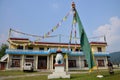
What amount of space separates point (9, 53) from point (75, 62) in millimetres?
16736

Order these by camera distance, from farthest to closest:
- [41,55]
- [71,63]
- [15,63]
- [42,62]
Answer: [71,63] → [42,62] → [41,55] → [15,63]

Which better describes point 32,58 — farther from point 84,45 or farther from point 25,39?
point 84,45

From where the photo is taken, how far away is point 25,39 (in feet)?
126

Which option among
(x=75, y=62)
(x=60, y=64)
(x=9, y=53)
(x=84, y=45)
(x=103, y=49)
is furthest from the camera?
(x=103, y=49)

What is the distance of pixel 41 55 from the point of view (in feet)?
125

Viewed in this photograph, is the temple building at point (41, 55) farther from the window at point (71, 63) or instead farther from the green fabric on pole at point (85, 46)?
the green fabric on pole at point (85, 46)

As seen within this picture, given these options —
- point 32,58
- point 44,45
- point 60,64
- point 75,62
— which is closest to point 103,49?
point 75,62

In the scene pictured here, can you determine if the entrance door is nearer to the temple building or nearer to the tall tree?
the temple building

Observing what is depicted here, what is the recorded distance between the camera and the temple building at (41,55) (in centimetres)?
3544

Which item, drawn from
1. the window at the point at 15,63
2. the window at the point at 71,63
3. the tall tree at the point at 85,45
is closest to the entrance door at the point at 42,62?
the window at the point at 15,63

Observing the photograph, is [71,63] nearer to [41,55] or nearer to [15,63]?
[41,55]

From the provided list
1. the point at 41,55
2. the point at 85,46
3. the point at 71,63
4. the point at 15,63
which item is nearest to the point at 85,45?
the point at 85,46

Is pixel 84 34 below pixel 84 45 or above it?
above

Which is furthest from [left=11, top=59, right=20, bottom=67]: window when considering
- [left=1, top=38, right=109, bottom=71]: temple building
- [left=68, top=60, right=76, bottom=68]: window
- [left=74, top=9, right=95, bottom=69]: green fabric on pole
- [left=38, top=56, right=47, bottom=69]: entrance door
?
[left=74, top=9, right=95, bottom=69]: green fabric on pole
